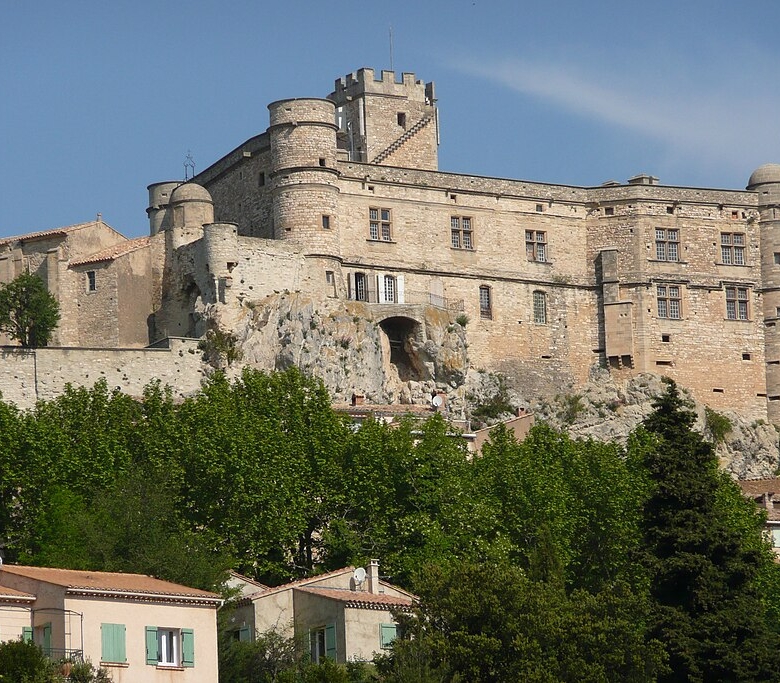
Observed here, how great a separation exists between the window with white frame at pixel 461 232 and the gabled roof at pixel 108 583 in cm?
3979

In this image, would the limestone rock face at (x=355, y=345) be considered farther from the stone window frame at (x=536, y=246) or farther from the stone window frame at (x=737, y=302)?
the stone window frame at (x=737, y=302)

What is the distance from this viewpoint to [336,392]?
77438 millimetres

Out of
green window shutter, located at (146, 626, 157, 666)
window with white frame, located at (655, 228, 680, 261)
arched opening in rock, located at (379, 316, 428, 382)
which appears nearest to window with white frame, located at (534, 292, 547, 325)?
window with white frame, located at (655, 228, 680, 261)

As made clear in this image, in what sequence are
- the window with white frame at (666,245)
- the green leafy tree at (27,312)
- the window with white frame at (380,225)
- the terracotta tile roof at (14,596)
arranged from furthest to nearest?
the window with white frame at (666,245), the window with white frame at (380,225), the green leafy tree at (27,312), the terracotta tile roof at (14,596)

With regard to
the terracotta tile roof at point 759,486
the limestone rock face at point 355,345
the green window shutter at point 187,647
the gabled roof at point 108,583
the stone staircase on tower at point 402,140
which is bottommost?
the green window shutter at point 187,647

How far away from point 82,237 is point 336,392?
11.3 m

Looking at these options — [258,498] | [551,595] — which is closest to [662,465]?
[551,595]

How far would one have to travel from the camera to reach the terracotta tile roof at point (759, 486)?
257 feet

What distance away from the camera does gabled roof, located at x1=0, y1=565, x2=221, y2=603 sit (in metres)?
43.5

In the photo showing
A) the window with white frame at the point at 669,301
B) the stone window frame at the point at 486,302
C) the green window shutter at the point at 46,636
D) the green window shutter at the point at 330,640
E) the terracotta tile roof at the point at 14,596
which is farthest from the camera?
the window with white frame at the point at 669,301

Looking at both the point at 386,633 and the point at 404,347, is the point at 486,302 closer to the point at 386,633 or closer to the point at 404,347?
the point at 404,347

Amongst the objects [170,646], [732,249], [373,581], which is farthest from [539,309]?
[170,646]

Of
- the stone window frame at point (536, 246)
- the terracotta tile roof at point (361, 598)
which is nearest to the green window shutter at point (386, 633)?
the terracotta tile roof at point (361, 598)

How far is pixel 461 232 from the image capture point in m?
85.3
